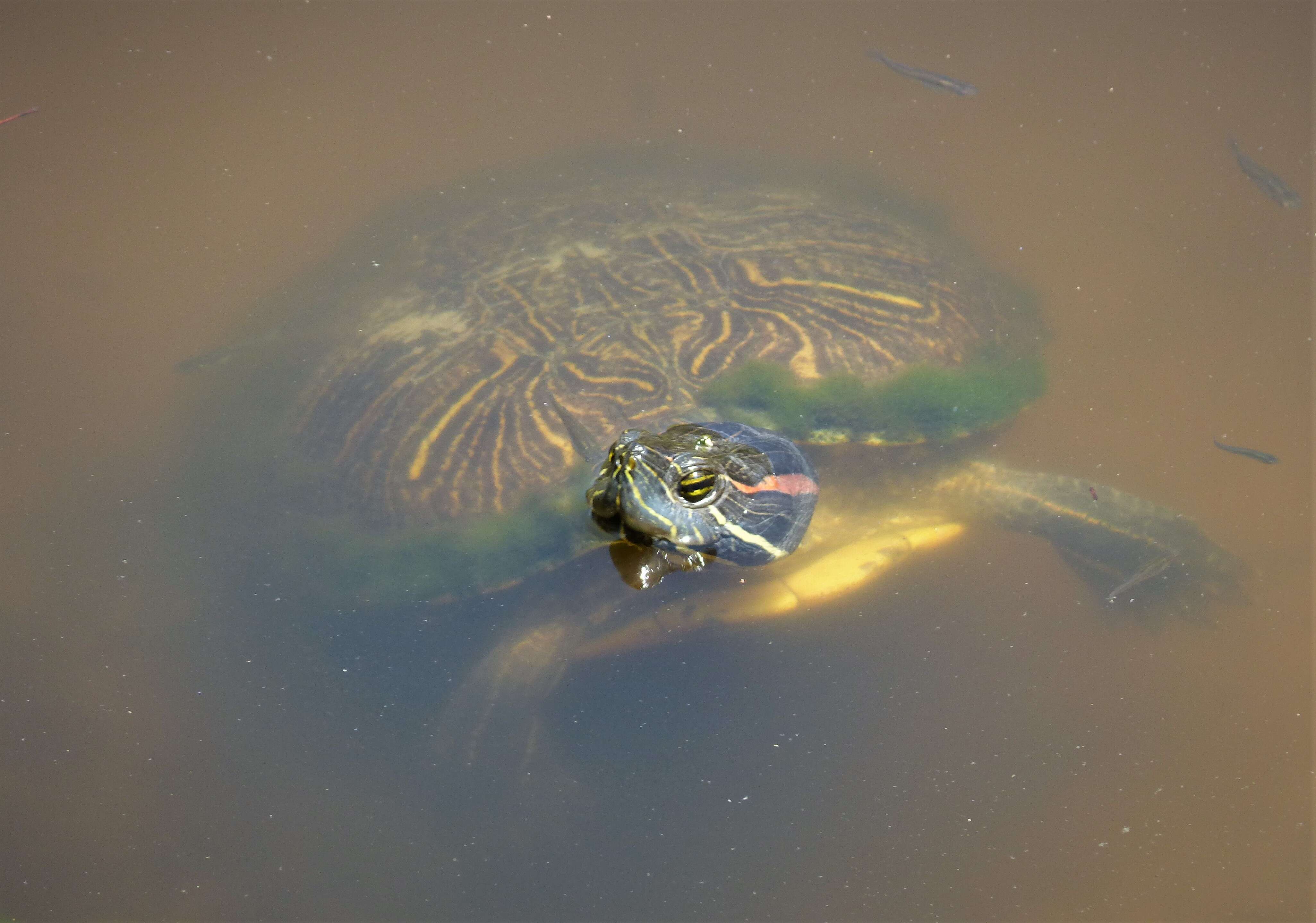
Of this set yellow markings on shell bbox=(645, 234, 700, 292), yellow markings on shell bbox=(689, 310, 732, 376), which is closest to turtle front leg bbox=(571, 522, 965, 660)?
yellow markings on shell bbox=(689, 310, 732, 376)

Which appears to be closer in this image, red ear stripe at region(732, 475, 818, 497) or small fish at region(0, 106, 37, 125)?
red ear stripe at region(732, 475, 818, 497)

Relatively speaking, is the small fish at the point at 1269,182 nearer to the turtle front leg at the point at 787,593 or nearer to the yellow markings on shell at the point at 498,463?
the turtle front leg at the point at 787,593

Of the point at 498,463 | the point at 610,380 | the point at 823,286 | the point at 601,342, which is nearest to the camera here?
the point at 498,463

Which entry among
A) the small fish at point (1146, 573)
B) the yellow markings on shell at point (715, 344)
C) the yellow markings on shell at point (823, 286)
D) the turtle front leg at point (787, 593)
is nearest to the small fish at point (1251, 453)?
the small fish at point (1146, 573)

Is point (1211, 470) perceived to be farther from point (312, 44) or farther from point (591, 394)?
point (312, 44)

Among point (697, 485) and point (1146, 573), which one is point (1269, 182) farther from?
point (697, 485)

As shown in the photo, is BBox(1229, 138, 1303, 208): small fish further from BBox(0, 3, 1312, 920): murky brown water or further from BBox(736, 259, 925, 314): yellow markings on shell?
BBox(736, 259, 925, 314): yellow markings on shell

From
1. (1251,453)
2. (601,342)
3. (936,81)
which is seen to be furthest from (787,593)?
(936,81)
